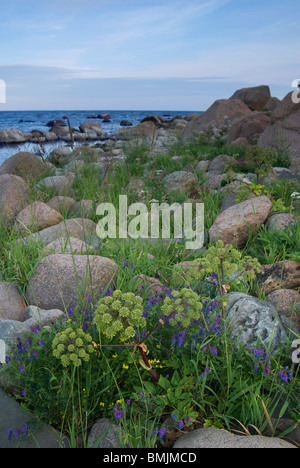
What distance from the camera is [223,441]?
1.88 metres

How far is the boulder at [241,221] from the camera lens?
4.39m

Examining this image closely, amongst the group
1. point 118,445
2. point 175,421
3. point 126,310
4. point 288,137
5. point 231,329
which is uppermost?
point 288,137

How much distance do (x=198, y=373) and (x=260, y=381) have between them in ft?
1.09

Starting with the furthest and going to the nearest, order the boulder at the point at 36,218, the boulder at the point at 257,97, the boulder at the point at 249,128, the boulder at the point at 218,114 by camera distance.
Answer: the boulder at the point at 257,97 < the boulder at the point at 218,114 < the boulder at the point at 249,128 < the boulder at the point at 36,218

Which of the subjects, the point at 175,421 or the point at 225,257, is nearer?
the point at 175,421

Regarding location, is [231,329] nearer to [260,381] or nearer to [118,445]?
[260,381]

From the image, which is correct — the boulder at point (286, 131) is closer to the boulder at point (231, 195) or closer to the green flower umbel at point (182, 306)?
the boulder at point (231, 195)

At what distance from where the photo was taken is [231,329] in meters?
2.56

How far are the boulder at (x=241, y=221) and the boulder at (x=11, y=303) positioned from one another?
207cm

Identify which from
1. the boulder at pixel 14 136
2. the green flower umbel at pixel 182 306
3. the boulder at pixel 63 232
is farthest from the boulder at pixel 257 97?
the boulder at pixel 14 136

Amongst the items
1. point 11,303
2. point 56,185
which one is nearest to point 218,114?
point 56,185

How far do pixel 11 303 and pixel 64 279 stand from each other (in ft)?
1.61

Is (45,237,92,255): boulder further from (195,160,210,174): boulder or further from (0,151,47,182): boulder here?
(195,160,210,174): boulder
